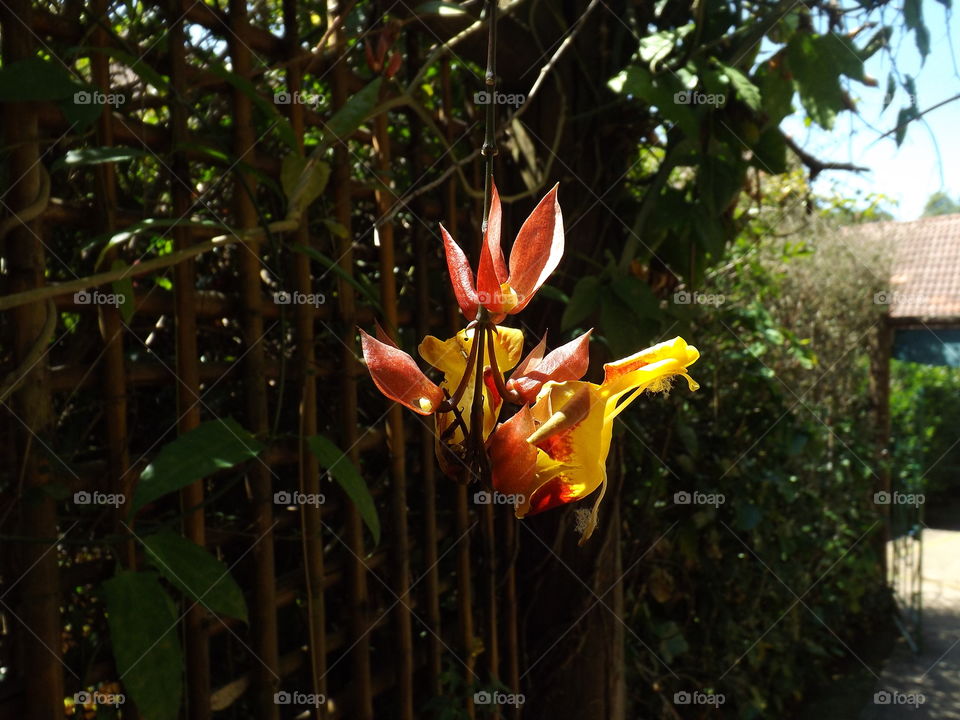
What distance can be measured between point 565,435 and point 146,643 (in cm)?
71

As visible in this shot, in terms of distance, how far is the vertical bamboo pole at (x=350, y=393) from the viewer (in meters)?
1.36

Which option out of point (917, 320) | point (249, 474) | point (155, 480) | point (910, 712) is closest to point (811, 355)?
point (910, 712)

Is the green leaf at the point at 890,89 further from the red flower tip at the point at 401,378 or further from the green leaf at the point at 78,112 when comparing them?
the red flower tip at the point at 401,378

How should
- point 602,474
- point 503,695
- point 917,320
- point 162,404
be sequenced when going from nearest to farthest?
point 602,474 < point 162,404 < point 503,695 < point 917,320

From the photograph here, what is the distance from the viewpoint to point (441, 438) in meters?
0.41

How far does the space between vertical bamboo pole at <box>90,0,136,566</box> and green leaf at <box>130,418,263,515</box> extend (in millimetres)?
157

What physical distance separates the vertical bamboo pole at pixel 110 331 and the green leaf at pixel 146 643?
0.12 meters

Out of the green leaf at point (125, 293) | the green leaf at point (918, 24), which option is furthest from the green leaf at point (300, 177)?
the green leaf at point (918, 24)

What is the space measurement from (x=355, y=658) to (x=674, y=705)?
113cm

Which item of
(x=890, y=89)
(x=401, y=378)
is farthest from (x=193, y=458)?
(x=890, y=89)

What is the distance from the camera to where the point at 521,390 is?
15.8 inches

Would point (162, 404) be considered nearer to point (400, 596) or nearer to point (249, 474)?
point (249, 474)

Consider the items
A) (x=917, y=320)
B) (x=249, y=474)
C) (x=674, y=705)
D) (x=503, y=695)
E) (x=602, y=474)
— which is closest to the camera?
(x=602, y=474)

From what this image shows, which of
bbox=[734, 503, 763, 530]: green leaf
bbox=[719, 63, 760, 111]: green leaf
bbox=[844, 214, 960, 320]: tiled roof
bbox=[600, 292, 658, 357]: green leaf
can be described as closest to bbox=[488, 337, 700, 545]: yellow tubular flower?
bbox=[600, 292, 658, 357]: green leaf
